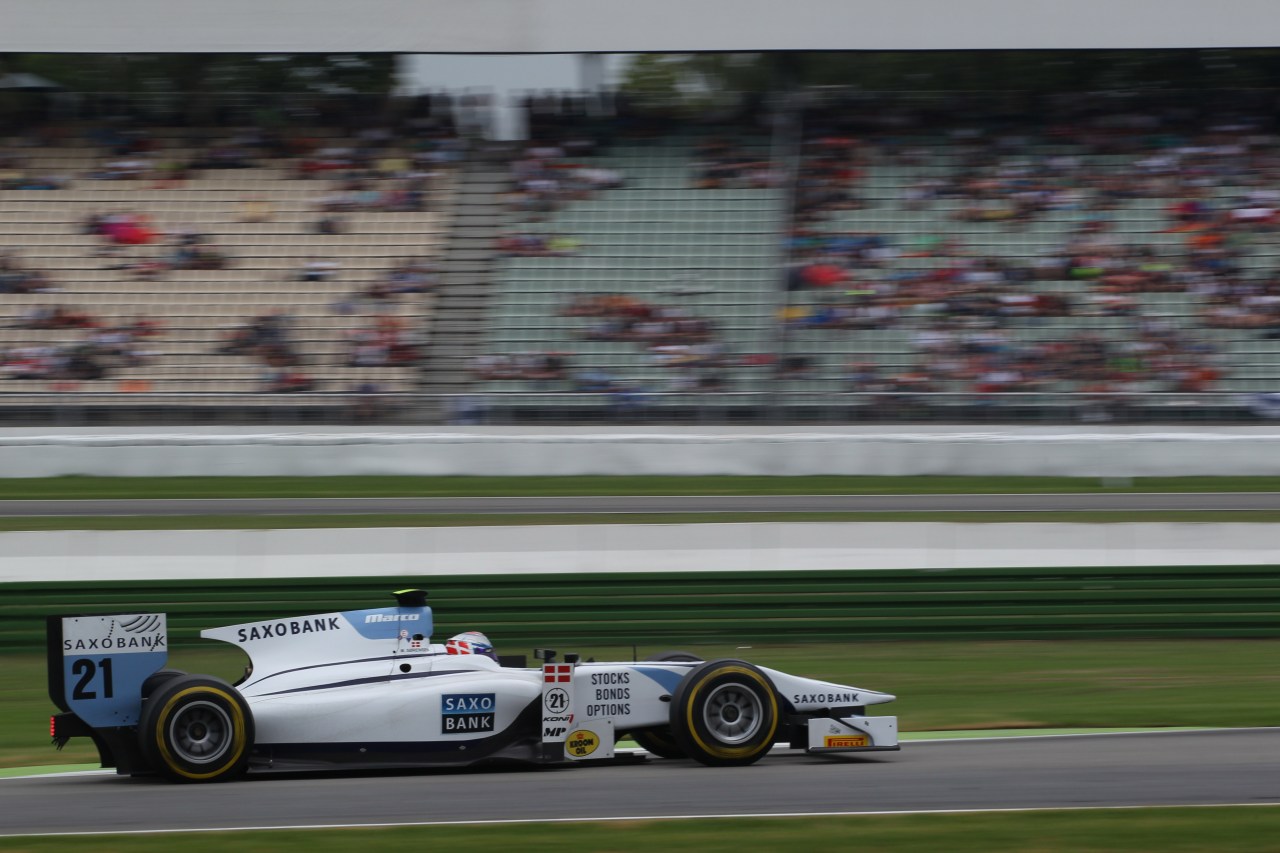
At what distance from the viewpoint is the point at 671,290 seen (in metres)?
18.9

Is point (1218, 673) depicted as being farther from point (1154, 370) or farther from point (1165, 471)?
point (1154, 370)

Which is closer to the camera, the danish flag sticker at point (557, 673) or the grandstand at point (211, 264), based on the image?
the danish flag sticker at point (557, 673)

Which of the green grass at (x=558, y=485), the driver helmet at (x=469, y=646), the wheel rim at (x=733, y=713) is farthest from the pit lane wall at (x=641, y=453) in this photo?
the wheel rim at (x=733, y=713)

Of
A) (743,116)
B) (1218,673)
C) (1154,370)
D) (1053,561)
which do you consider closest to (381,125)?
(743,116)

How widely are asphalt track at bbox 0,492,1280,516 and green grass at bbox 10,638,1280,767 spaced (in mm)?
4097

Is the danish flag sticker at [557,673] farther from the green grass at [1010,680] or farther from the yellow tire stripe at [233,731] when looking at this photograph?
the green grass at [1010,680]

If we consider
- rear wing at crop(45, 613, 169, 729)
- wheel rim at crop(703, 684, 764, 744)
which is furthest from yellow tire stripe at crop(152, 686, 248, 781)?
wheel rim at crop(703, 684, 764, 744)

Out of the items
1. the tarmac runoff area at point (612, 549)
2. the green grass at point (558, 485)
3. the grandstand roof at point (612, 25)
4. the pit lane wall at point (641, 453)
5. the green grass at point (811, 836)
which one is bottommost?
the green grass at point (811, 836)

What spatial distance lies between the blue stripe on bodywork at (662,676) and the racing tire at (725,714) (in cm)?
10

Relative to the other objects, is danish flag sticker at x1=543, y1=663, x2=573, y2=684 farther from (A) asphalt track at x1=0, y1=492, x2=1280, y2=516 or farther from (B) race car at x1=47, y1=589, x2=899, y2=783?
(A) asphalt track at x1=0, y1=492, x2=1280, y2=516

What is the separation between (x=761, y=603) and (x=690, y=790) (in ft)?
14.9

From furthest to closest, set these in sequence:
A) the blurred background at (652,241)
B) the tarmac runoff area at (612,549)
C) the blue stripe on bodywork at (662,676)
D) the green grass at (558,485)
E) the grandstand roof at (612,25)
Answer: the grandstand roof at (612,25) < the blurred background at (652,241) < the green grass at (558,485) < the tarmac runoff area at (612,549) < the blue stripe on bodywork at (662,676)

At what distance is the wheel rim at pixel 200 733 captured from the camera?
20.4ft

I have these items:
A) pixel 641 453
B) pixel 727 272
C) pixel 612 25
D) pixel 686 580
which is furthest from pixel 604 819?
pixel 612 25
